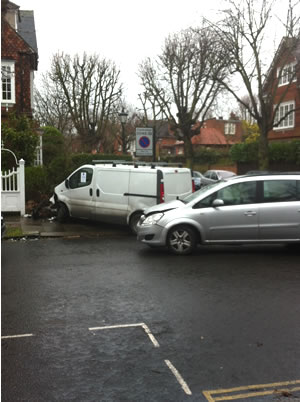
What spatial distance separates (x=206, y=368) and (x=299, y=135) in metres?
33.7

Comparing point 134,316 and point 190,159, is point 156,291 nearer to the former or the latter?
point 134,316

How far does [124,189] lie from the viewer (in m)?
12.5

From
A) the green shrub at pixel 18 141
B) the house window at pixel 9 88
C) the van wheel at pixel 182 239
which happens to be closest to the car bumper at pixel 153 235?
the van wheel at pixel 182 239

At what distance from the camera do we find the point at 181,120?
3597cm

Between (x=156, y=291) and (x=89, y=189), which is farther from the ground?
(x=89, y=189)

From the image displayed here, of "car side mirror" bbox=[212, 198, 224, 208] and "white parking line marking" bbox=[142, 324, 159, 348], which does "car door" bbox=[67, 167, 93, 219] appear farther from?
"white parking line marking" bbox=[142, 324, 159, 348]

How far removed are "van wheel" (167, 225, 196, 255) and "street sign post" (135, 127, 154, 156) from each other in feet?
23.1

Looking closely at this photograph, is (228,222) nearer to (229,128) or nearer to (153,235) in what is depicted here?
(153,235)

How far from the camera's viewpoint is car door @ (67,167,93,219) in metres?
13.2

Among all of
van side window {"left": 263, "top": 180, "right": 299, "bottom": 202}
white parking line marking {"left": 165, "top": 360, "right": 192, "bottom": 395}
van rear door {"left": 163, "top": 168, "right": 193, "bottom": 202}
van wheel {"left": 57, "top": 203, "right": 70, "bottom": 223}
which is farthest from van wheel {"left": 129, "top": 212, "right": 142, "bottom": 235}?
white parking line marking {"left": 165, "top": 360, "right": 192, "bottom": 395}

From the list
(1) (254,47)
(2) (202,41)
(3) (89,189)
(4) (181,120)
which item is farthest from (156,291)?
(4) (181,120)

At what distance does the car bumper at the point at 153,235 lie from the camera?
9.07m

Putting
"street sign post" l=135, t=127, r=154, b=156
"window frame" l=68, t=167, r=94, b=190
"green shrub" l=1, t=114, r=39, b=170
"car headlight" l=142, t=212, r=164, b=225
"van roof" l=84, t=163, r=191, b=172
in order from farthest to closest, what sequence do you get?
"green shrub" l=1, t=114, r=39, b=170 → "street sign post" l=135, t=127, r=154, b=156 → "window frame" l=68, t=167, r=94, b=190 → "van roof" l=84, t=163, r=191, b=172 → "car headlight" l=142, t=212, r=164, b=225

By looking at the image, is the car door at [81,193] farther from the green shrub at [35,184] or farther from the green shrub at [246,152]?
the green shrub at [246,152]
